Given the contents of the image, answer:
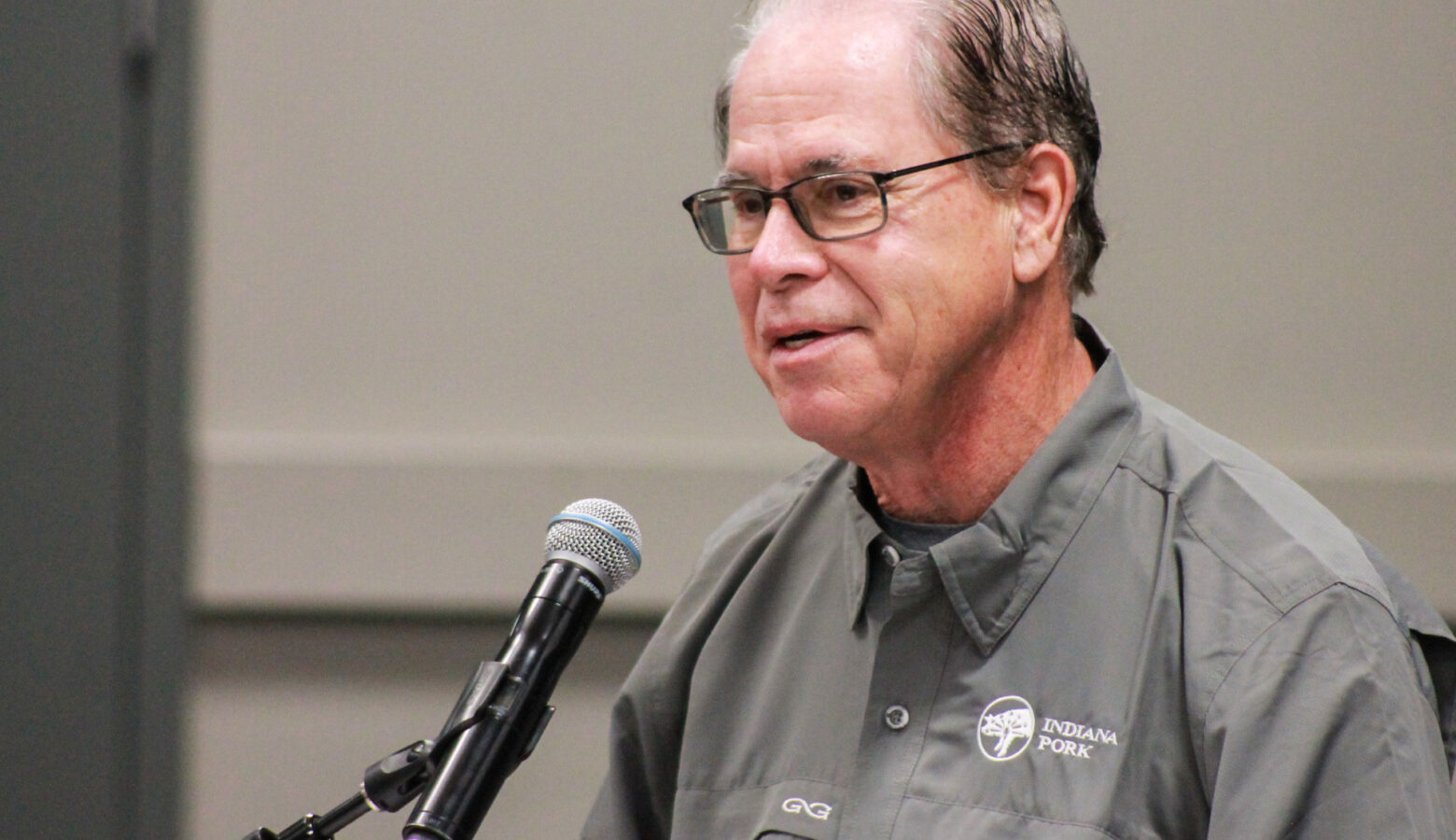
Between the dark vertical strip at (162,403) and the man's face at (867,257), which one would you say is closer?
the man's face at (867,257)

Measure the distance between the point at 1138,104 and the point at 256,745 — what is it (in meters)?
1.70

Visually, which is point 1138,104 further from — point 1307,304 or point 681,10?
point 681,10

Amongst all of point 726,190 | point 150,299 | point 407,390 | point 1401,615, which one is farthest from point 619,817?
point 150,299

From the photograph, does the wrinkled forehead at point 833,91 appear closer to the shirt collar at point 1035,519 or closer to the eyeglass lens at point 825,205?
the eyeglass lens at point 825,205

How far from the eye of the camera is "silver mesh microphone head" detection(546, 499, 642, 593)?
3.16 ft

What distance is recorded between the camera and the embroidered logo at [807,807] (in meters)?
1.12

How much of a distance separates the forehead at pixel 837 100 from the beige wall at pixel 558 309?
3.14ft

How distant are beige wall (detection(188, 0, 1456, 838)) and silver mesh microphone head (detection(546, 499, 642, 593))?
1076 mm

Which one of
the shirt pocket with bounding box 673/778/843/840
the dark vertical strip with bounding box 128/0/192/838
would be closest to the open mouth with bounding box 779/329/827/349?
the shirt pocket with bounding box 673/778/843/840

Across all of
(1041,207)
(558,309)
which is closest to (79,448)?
(558,309)

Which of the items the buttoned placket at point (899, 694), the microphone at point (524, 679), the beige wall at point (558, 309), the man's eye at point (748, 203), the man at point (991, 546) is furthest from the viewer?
the beige wall at point (558, 309)

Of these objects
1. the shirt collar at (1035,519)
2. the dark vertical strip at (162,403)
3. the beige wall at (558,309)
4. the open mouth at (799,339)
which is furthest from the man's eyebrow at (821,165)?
the dark vertical strip at (162,403)

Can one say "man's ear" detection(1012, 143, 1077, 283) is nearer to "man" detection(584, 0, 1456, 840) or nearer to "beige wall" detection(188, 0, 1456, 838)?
"man" detection(584, 0, 1456, 840)

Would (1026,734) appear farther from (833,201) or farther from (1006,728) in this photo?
(833,201)
